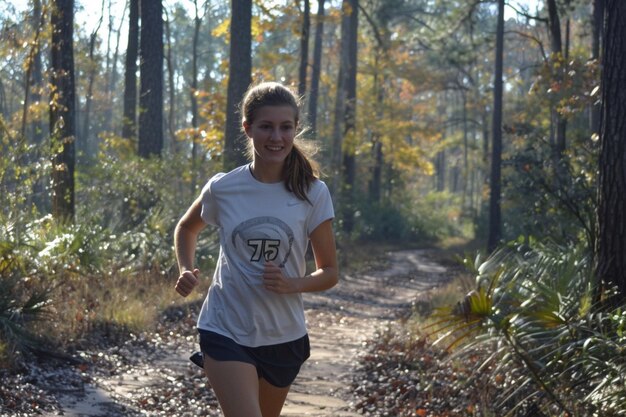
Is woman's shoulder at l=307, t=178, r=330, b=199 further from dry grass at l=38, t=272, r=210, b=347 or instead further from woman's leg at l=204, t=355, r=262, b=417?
dry grass at l=38, t=272, r=210, b=347

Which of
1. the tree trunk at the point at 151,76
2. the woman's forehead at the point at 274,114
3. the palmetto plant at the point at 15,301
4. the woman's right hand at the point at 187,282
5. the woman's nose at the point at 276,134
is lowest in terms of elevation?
the palmetto plant at the point at 15,301

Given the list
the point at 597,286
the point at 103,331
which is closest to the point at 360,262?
the point at 103,331

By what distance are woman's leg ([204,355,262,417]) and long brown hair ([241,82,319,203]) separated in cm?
81

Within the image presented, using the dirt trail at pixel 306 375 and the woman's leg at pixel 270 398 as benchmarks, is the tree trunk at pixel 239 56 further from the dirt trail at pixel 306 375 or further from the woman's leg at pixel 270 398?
the woman's leg at pixel 270 398

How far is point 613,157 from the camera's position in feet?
27.8

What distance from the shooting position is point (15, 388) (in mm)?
7746

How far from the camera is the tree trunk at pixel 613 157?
331 inches

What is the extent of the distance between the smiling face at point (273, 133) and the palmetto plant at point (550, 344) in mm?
2646

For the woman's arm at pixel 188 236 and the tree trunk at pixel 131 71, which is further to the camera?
the tree trunk at pixel 131 71

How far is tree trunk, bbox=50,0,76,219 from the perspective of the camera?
15375 mm

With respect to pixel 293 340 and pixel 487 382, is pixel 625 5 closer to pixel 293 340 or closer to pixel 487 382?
pixel 487 382

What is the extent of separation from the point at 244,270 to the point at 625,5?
5355 millimetres

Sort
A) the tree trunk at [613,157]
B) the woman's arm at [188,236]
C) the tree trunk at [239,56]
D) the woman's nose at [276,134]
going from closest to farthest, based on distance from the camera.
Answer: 1. the woman's nose at [276,134]
2. the woman's arm at [188,236]
3. the tree trunk at [613,157]
4. the tree trunk at [239,56]

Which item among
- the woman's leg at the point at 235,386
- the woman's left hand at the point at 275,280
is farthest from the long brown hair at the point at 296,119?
the woman's leg at the point at 235,386
